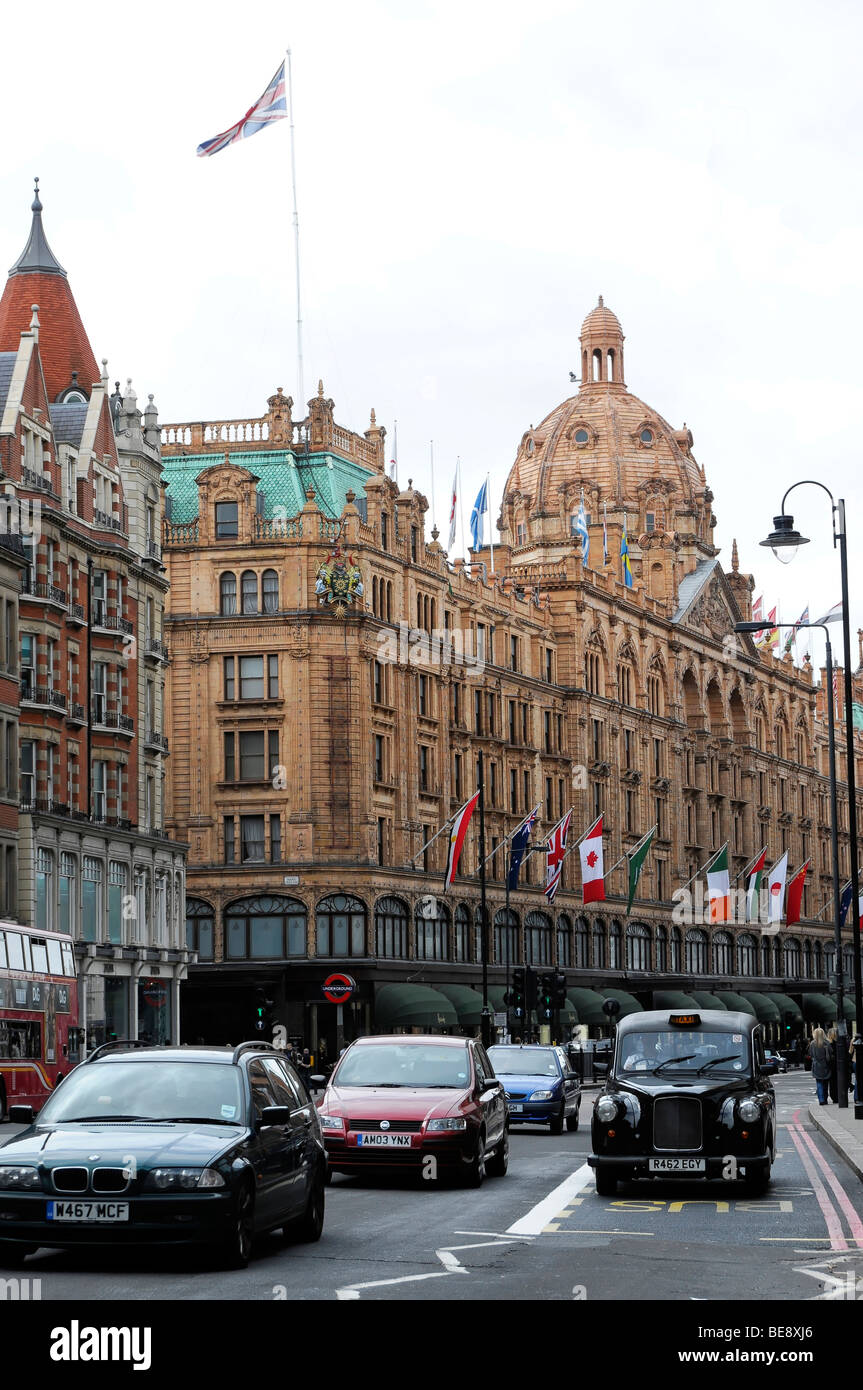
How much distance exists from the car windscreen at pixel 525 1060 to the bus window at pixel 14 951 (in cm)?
1034

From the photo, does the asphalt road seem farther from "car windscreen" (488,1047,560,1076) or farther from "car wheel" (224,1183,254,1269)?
"car windscreen" (488,1047,560,1076)

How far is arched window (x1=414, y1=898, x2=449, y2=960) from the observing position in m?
84.3

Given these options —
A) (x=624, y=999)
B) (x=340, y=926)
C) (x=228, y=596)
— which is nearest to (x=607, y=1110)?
(x=340, y=926)

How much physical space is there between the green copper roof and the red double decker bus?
36.6m

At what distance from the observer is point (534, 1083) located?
4078 centimetres

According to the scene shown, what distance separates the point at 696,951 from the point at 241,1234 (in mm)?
103894

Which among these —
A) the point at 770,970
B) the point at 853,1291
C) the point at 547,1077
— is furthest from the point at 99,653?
the point at 770,970

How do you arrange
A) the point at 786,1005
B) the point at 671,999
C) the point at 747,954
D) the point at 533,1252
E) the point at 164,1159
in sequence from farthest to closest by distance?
the point at 747,954 → the point at 786,1005 → the point at 671,999 → the point at 533,1252 → the point at 164,1159

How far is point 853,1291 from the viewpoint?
580 inches

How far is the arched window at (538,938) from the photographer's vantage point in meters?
94.9

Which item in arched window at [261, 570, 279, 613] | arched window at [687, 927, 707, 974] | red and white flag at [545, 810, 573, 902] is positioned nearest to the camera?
red and white flag at [545, 810, 573, 902]

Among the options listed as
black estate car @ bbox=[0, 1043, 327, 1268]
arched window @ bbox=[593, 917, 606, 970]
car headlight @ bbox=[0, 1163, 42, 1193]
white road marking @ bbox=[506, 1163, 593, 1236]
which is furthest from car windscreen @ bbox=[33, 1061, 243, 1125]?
arched window @ bbox=[593, 917, 606, 970]

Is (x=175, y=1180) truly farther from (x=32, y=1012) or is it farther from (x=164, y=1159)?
(x=32, y=1012)
